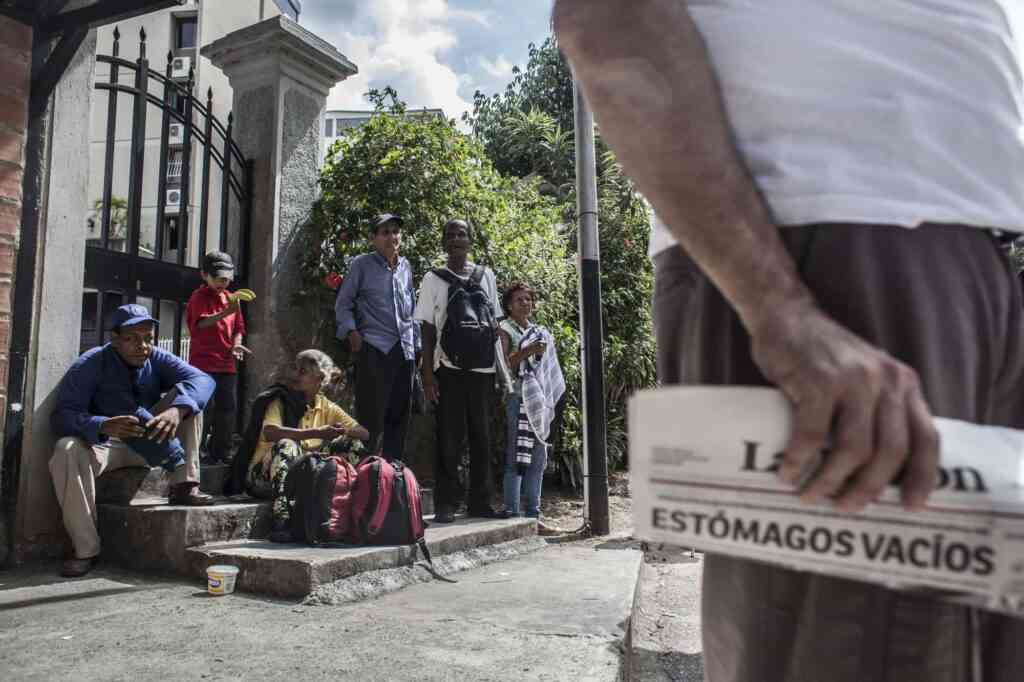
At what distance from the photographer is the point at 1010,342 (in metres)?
0.85

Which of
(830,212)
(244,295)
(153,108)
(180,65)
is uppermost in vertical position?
(153,108)

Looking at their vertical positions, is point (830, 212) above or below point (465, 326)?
below

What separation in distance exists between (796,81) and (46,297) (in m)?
4.39

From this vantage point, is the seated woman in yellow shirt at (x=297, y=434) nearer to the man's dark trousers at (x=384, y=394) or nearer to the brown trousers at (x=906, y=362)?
the man's dark trousers at (x=384, y=394)

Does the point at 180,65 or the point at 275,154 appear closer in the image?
the point at 275,154

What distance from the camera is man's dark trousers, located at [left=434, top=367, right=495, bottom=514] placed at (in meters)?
5.51

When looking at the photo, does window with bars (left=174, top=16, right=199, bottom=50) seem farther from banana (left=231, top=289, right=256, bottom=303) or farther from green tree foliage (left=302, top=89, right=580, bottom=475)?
banana (left=231, top=289, right=256, bottom=303)

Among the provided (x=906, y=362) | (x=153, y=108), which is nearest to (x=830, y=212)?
(x=906, y=362)

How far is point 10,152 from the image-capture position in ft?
13.5

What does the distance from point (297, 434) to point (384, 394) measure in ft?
2.55

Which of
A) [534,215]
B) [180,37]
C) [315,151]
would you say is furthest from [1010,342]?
[180,37]

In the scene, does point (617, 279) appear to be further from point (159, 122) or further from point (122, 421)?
point (159, 122)

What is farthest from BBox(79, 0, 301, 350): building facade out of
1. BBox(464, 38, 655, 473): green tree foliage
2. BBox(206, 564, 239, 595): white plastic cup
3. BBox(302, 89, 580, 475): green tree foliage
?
BBox(206, 564, 239, 595): white plastic cup

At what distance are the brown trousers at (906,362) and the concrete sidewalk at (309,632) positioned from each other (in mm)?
1885
